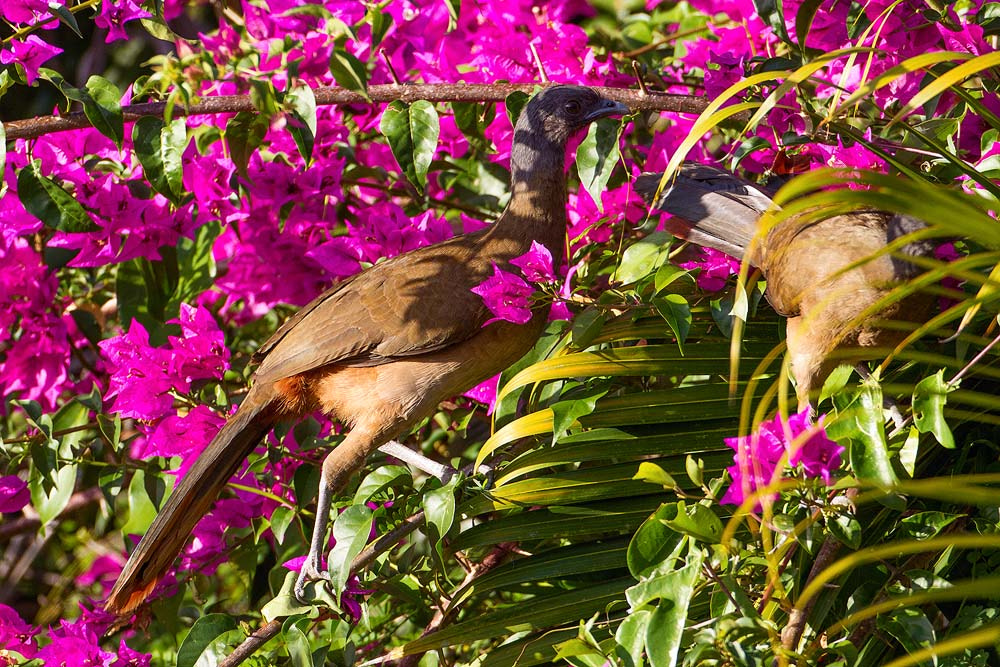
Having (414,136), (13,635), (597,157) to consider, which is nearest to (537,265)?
(597,157)

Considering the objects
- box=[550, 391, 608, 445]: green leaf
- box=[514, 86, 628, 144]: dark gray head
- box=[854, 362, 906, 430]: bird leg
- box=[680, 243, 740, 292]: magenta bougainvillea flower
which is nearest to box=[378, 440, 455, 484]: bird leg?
box=[550, 391, 608, 445]: green leaf

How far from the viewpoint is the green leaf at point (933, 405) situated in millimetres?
1633

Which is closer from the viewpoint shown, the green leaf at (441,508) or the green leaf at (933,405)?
the green leaf at (933,405)

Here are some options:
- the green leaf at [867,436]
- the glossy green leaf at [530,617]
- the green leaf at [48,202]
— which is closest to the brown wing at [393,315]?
the green leaf at [48,202]

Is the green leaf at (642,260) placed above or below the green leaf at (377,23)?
below

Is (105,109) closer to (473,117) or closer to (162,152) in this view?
(162,152)

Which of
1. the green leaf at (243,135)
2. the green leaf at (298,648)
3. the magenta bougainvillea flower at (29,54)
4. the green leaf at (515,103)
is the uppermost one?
the magenta bougainvillea flower at (29,54)

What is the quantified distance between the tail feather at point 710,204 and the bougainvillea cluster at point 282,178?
0.07m

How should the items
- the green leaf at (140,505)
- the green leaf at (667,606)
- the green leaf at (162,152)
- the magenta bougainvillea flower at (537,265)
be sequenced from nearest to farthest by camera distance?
1. the green leaf at (667,606)
2. the magenta bougainvillea flower at (537,265)
3. the green leaf at (162,152)
4. the green leaf at (140,505)

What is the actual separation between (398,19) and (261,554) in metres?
1.60

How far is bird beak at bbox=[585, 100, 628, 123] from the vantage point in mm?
2611

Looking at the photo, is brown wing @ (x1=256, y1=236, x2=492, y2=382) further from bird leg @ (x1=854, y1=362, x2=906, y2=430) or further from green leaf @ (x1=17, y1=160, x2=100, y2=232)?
bird leg @ (x1=854, y1=362, x2=906, y2=430)

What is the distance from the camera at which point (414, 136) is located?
7.91 feet

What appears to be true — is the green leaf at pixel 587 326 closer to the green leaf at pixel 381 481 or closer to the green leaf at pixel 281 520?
the green leaf at pixel 381 481
